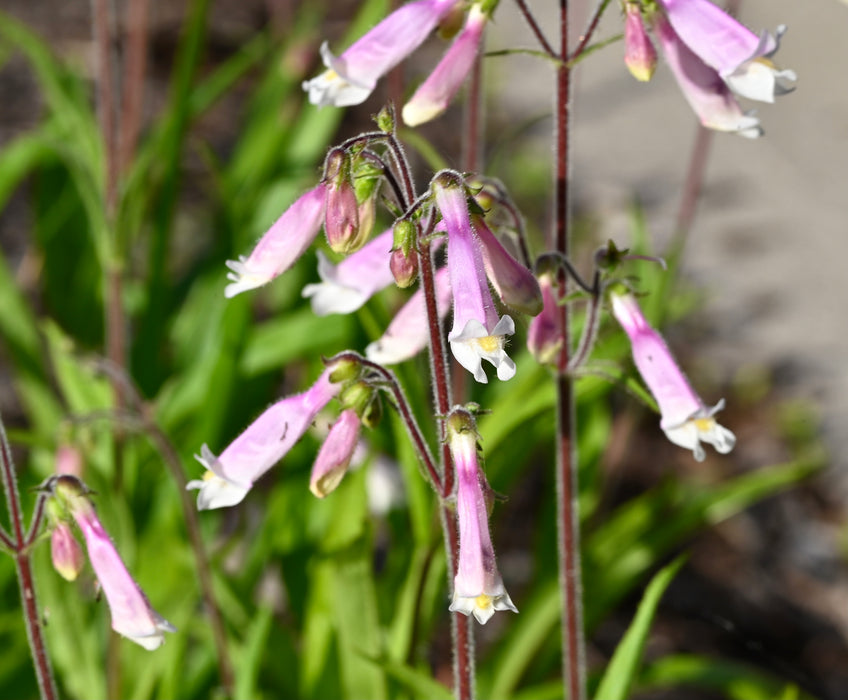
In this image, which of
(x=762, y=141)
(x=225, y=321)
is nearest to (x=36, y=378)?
(x=225, y=321)

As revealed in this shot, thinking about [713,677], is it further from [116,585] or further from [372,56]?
[372,56]

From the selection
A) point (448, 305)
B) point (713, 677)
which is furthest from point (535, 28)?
point (713, 677)

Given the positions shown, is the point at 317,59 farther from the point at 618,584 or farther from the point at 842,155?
the point at 618,584

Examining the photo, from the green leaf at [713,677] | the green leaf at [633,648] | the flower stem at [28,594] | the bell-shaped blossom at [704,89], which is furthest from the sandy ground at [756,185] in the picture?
the flower stem at [28,594]

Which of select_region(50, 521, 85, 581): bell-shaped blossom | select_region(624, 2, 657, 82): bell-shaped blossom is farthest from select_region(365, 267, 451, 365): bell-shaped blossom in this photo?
select_region(50, 521, 85, 581): bell-shaped blossom

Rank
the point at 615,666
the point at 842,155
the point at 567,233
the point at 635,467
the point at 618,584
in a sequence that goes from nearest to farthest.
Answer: the point at 567,233 → the point at 615,666 → the point at 618,584 → the point at 635,467 → the point at 842,155

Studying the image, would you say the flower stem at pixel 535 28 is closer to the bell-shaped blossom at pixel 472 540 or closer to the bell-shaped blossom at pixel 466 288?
the bell-shaped blossom at pixel 466 288

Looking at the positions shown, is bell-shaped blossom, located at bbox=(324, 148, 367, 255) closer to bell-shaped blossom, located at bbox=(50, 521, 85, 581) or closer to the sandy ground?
bell-shaped blossom, located at bbox=(50, 521, 85, 581)
